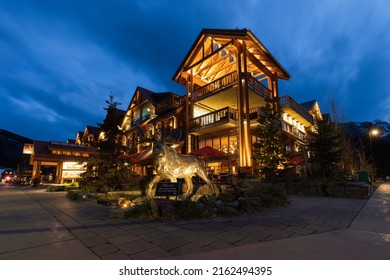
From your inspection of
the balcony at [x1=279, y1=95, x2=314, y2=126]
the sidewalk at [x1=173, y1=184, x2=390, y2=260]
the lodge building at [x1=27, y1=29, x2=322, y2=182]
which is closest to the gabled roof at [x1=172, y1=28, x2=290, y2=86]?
the lodge building at [x1=27, y1=29, x2=322, y2=182]

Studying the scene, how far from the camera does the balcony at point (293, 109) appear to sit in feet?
73.9

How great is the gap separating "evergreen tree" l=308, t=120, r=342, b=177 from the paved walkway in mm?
9131

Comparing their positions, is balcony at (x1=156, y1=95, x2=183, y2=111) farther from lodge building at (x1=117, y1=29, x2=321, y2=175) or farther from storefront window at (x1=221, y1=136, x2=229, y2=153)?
storefront window at (x1=221, y1=136, x2=229, y2=153)

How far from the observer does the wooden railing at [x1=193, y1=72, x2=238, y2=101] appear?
17984 millimetres

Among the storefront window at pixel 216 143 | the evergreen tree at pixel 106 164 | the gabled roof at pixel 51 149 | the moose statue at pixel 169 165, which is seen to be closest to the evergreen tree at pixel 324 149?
the storefront window at pixel 216 143

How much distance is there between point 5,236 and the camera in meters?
3.91

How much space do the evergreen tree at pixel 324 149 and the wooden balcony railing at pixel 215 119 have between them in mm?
6197

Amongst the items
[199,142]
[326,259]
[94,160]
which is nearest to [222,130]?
[199,142]

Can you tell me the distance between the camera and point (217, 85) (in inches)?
769

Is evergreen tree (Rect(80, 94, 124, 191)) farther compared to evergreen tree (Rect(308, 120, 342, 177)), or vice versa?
evergreen tree (Rect(308, 120, 342, 177))

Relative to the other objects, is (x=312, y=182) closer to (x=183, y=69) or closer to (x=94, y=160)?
(x=94, y=160)

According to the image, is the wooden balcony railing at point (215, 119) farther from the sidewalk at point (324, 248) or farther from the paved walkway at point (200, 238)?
the sidewalk at point (324, 248)

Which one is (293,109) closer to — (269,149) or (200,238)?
(269,149)

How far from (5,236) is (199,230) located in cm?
379
